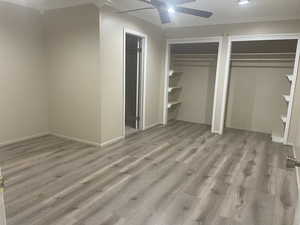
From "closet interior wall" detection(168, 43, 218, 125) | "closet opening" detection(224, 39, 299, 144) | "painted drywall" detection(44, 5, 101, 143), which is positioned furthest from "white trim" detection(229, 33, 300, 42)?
"painted drywall" detection(44, 5, 101, 143)

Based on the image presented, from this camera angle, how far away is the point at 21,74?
156 inches

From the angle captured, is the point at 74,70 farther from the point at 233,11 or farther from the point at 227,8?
the point at 233,11

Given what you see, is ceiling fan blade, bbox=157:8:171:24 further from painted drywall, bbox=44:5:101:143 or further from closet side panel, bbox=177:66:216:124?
closet side panel, bbox=177:66:216:124

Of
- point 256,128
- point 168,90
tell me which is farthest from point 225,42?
point 256,128

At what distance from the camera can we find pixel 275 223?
6.63 ft

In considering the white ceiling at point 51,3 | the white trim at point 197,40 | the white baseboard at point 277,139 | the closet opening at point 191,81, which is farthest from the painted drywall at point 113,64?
the white baseboard at point 277,139

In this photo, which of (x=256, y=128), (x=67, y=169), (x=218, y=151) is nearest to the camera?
(x=67, y=169)

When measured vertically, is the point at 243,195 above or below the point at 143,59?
below

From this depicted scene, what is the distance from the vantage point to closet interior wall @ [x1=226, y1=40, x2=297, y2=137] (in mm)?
4773

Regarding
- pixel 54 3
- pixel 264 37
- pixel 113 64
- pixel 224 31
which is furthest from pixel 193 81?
pixel 54 3

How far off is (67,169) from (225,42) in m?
4.11

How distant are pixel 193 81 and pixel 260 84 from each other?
1.71m

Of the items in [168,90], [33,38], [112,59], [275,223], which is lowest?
[275,223]

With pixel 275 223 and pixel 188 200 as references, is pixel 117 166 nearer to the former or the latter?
pixel 188 200
